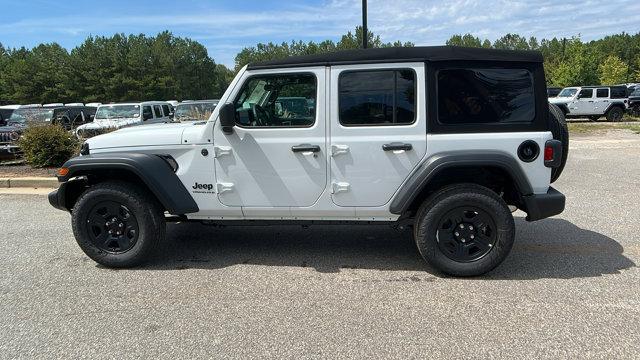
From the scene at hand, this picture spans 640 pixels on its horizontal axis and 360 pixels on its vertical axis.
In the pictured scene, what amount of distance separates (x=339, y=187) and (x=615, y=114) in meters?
24.4

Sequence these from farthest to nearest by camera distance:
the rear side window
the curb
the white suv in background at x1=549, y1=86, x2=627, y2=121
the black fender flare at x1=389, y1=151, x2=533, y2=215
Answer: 1. the white suv in background at x1=549, y1=86, x2=627, y2=121
2. the curb
3. the rear side window
4. the black fender flare at x1=389, y1=151, x2=533, y2=215

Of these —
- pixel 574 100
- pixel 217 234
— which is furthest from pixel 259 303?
pixel 574 100

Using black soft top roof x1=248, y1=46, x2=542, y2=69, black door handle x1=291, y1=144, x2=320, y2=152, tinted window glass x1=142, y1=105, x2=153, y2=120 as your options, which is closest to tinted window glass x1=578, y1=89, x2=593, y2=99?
tinted window glass x1=142, y1=105, x2=153, y2=120

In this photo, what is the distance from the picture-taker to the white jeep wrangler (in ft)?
13.2

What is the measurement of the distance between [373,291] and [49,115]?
1499 centimetres

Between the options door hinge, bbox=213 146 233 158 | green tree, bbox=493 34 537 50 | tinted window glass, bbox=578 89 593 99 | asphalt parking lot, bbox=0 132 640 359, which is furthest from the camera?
green tree, bbox=493 34 537 50

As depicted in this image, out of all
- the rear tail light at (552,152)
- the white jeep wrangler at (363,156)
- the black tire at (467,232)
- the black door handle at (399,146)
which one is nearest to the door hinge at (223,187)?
the white jeep wrangler at (363,156)

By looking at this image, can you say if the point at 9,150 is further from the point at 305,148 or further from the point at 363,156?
the point at 363,156

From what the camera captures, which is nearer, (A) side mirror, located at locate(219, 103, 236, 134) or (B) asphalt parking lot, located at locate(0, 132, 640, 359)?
(B) asphalt parking lot, located at locate(0, 132, 640, 359)

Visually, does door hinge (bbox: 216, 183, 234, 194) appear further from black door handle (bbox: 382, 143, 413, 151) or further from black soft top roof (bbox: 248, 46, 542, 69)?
black door handle (bbox: 382, 143, 413, 151)

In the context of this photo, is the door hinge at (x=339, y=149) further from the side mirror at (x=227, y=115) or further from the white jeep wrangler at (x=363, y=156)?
the side mirror at (x=227, y=115)

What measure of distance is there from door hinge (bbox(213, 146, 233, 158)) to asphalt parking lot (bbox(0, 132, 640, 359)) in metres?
1.07

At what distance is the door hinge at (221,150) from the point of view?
4.28 metres

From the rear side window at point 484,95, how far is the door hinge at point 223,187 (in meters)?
1.91
